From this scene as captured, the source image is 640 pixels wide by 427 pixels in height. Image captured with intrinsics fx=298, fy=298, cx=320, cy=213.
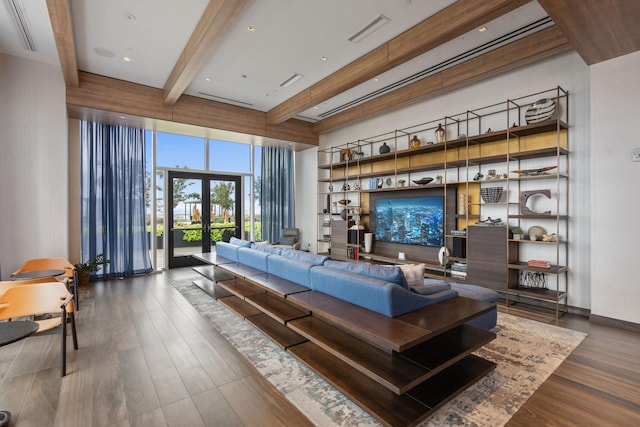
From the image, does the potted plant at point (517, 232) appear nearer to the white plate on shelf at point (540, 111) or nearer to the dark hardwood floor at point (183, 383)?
the dark hardwood floor at point (183, 383)

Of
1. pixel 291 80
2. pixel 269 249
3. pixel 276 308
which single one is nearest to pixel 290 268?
pixel 276 308

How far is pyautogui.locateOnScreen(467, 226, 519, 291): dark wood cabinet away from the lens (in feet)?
13.7

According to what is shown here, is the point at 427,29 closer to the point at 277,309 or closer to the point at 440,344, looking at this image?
the point at 440,344

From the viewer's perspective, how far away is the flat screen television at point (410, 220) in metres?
5.31

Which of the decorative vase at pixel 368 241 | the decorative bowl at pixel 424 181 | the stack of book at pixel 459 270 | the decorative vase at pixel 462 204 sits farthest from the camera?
the decorative vase at pixel 368 241

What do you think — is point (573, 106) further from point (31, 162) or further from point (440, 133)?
point (31, 162)

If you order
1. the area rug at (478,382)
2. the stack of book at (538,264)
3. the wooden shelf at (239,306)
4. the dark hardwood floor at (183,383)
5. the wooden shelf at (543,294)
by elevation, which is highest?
the stack of book at (538,264)

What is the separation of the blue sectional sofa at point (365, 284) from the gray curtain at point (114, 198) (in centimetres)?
386

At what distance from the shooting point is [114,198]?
5.98m

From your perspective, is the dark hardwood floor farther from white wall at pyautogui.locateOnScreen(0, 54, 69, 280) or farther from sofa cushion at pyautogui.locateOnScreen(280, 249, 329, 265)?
white wall at pyautogui.locateOnScreen(0, 54, 69, 280)

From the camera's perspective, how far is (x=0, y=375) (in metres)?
2.43

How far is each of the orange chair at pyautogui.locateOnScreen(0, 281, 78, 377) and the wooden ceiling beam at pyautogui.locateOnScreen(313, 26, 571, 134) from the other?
560cm

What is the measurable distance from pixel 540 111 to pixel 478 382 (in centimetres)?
360

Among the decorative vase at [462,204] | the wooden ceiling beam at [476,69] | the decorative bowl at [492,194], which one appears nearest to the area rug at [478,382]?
the decorative bowl at [492,194]
